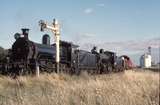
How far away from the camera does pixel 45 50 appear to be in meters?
31.3

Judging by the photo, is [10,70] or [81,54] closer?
[10,70]

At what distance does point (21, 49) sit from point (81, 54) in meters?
8.59

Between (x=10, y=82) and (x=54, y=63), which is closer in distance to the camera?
(x=10, y=82)

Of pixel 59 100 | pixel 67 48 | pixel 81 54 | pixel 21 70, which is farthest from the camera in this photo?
pixel 81 54

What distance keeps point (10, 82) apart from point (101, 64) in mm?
24803

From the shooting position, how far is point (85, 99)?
12.5 metres

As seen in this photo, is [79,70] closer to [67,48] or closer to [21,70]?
[67,48]

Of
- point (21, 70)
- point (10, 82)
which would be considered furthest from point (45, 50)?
point (10, 82)

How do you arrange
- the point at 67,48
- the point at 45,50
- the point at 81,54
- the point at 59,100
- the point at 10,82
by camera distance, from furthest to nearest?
the point at 81,54
the point at 67,48
the point at 45,50
the point at 10,82
the point at 59,100

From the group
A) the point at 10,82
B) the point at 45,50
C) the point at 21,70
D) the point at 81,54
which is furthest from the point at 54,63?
the point at 10,82

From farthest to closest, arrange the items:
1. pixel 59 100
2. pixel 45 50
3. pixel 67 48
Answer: pixel 67 48, pixel 45 50, pixel 59 100

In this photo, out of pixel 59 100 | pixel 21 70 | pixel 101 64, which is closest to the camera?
pixel 59 100

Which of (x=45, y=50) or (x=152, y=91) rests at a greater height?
(x=45, y=50)

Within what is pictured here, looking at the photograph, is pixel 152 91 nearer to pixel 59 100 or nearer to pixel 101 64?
pixel 59 100
